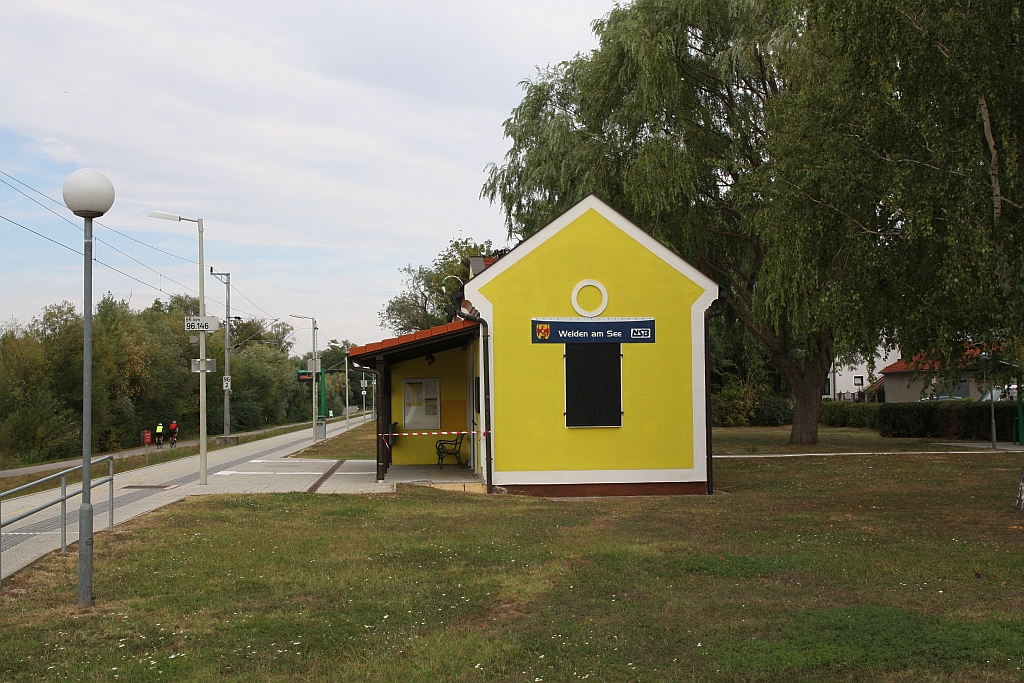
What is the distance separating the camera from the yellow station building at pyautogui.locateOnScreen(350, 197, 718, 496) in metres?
16.0

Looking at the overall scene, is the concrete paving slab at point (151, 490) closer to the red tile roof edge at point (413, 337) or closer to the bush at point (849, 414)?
the red tile roof edge at point (413, 337)

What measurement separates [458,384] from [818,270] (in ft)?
34.2

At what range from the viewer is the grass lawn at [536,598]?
6004 millimetres

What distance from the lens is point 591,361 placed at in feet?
53.2

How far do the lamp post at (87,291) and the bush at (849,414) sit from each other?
41.2 meters

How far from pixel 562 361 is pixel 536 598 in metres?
8.54

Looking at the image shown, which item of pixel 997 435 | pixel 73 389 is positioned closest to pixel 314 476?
pixel 997 435

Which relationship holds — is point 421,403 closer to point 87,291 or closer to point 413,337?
point 413,337

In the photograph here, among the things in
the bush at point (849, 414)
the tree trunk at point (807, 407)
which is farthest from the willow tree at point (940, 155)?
the bush at point (849, 414)

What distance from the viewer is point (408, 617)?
724 centimetres

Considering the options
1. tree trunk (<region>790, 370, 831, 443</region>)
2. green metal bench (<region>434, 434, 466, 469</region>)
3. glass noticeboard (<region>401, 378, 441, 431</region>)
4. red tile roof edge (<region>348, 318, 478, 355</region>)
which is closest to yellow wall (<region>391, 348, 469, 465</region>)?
glass noticeboard (<region>401, 378, 441, 431</region>)

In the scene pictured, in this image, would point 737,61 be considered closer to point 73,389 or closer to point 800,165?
point 800,165

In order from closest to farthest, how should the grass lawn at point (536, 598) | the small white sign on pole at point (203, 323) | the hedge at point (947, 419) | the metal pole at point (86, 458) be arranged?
the grass lawn at point (536, 598), the metal pole at point (86, 458), the small white sign on pole at point (203, 323), the hedge at point (947, 419)

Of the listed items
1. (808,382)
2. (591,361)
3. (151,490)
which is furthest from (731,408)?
(151,490)
